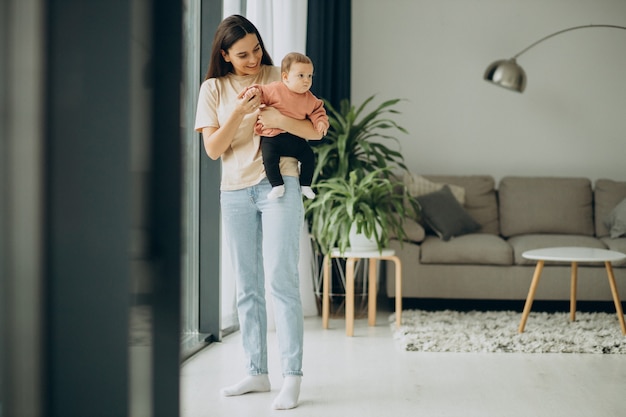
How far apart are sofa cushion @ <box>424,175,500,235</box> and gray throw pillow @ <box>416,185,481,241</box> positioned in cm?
26

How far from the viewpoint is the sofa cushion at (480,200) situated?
4.92m

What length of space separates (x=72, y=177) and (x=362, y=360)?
255 centimetres

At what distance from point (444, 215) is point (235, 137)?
2414 mm

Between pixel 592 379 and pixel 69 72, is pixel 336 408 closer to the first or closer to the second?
pixel 592 379

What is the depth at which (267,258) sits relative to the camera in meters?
2.27

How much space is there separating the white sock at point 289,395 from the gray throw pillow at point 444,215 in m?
2.28

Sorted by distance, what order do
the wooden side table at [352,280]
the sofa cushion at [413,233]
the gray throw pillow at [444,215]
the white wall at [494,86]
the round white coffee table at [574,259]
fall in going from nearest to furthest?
the round white coffee table at [574,259] → the wooden side table at [352,280] → the sofa cushion at [413,233] → the gray throw pillow at [444,215] → the white wall at [494,86]

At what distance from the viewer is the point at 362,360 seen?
302 centimetres

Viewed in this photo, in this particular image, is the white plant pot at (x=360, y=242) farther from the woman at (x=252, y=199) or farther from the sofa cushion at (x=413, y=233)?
the woman at (x=252, y=199)

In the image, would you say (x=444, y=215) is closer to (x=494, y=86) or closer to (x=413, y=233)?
(x=413, y=233)

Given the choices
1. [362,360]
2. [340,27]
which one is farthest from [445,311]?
[340,27]

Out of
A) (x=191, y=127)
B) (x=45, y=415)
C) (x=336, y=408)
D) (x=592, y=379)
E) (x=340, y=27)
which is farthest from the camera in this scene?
(x=340, y=27)

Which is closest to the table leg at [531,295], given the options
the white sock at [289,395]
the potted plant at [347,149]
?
the potted plant at [347,149]

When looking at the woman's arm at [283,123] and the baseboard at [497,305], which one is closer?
the woman's arm at [283,123]
